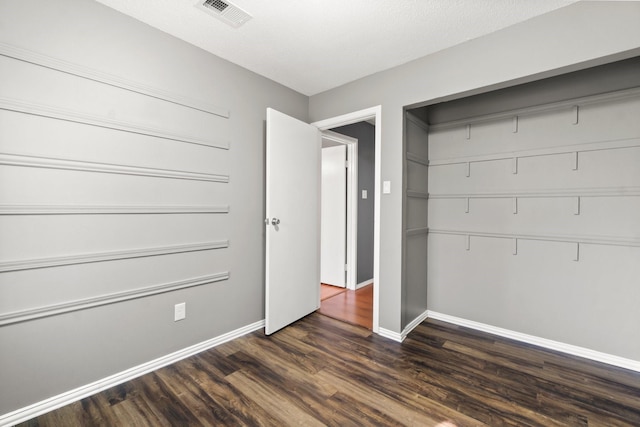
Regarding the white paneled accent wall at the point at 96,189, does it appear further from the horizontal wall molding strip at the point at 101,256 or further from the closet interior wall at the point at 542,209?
the closet interior wall at the point at 542,209

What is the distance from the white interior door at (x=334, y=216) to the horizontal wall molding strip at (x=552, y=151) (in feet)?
4.49

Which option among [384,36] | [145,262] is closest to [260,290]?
[145,262]

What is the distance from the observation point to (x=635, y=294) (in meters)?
1.99

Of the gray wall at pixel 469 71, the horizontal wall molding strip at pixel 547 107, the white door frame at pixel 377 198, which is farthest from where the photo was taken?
the white door frame at pixel 377 198

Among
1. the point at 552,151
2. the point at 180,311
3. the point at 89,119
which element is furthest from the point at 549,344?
the point at 89,119

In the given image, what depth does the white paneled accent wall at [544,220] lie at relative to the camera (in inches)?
80.0

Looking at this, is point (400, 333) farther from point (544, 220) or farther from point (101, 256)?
point (101, 256)

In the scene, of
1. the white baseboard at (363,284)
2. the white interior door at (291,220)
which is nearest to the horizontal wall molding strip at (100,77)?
the white interior door at (291,220)

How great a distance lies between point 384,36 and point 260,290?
230 cm

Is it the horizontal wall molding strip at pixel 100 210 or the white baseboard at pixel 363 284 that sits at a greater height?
the horizontal wall molding strip at pixel 100 210

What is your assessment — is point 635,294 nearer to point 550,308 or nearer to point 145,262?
point 550,308

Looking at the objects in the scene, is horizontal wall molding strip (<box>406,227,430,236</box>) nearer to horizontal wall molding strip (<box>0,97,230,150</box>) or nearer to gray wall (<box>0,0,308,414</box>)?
gray wall (<box>0,0,308,414</box>)

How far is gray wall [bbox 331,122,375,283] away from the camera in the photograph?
3967 millimetres

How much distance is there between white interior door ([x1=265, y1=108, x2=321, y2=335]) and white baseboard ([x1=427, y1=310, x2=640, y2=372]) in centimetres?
138
